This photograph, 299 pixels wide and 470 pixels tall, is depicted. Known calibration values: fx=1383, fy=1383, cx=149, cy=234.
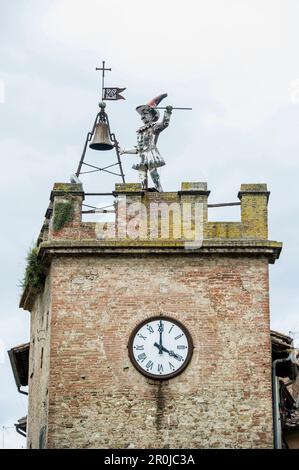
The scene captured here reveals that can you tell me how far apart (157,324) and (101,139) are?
4.50 metres

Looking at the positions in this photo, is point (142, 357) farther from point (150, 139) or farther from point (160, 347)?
point (150, 139)

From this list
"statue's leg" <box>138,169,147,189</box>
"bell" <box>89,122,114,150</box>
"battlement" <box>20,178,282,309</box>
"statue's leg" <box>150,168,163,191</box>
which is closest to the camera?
"battlement" <box>20,178,282,309</box>

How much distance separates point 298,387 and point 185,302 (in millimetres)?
12523

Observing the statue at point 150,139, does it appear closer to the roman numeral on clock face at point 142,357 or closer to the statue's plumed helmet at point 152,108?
the statue's plumed helmet at point 152,108

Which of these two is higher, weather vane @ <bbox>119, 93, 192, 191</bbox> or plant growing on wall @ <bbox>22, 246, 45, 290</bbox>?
weather vane @ <bbox>119, 93, 192, 191</bbox>

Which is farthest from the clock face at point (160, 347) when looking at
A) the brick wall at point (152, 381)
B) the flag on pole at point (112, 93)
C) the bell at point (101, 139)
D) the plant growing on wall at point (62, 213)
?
the flag on pole at point (112, 93)

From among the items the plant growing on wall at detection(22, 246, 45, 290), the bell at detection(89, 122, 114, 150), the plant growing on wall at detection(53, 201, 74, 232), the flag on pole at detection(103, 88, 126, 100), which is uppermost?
the flag on pole at detection(103, 88, 126, 100)

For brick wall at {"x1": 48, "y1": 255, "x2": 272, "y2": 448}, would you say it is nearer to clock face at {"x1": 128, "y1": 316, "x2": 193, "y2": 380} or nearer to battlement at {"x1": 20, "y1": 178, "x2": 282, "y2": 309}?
clock face at {"x1": 128, "y1": 316, "x2": 193, "y2": 380}

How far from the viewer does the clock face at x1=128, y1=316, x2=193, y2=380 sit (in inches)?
1029

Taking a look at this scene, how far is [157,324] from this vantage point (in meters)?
26.3

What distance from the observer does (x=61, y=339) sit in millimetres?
26328

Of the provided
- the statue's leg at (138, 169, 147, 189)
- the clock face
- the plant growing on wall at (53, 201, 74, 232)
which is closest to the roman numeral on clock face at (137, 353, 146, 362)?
the clock face

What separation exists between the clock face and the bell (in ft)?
14.0

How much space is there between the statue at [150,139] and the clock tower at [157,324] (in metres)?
1.01
